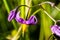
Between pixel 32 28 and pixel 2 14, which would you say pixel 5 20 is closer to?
pixel 2 14

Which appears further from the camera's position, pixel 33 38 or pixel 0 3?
pixel 0 3

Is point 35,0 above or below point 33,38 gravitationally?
above

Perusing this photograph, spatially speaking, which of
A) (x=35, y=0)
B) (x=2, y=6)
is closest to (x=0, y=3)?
(x=2, y=6)

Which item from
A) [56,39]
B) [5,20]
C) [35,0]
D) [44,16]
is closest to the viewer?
[56,39]

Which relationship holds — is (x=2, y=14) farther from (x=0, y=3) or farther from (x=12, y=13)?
(x=12, y=13)

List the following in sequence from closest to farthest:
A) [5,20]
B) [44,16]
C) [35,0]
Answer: [44,16]
[35,0]
[5,20]

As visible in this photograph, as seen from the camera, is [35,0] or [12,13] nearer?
[12,13]

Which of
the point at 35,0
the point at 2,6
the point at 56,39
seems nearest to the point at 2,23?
the point at 2,6

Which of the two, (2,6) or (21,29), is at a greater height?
(2,6)

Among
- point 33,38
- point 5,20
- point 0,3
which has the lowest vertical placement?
point 33,38
